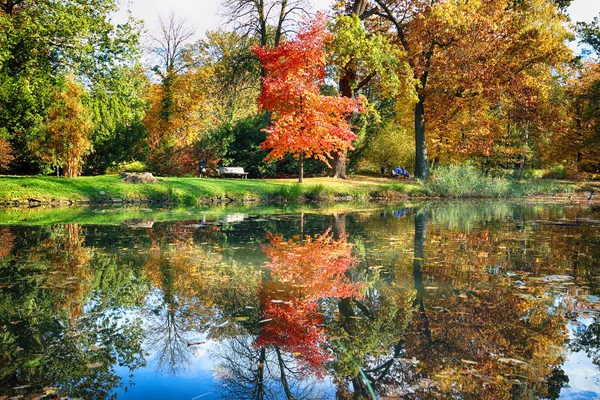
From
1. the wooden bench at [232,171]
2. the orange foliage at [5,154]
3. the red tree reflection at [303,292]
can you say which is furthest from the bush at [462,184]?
the orange foliage at [5,154]

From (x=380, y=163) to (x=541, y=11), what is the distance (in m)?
13.1

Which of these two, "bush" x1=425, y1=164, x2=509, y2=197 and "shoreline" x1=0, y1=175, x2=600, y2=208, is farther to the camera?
"bush" x1=425, y1=164, x2=509, y2=197

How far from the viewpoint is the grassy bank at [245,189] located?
53.3 ft

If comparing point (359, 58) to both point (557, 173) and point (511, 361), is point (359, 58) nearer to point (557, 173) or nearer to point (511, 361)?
point (511, 361)

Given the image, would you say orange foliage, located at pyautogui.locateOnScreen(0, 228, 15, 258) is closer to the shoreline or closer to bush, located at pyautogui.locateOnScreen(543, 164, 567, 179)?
the shoreline

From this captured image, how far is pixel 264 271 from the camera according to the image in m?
5.71

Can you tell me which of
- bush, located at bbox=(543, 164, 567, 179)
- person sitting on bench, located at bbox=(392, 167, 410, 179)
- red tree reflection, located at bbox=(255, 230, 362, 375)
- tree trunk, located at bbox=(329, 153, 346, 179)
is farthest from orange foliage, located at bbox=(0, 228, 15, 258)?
bush, located at bbox=(543, 164, 567, 179)

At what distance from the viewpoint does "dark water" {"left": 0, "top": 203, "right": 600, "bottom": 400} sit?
2891 millimetres

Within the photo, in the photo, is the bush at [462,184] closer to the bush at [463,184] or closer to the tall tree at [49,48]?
the bush at [463,184]

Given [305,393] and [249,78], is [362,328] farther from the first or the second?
[249,78]

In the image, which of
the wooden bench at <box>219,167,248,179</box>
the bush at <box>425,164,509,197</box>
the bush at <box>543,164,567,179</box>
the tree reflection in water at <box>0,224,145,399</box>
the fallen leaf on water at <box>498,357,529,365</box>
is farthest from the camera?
the bush at <box>543,164,567,179</box>

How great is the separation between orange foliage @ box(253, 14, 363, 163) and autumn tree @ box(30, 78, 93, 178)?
7.67m

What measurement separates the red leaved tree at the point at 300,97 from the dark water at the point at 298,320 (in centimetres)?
1221

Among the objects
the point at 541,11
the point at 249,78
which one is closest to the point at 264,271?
the point at 249,78
